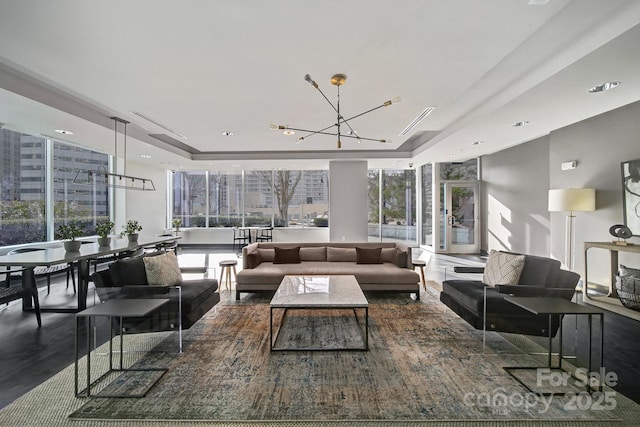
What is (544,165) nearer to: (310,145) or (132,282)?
(310,145)

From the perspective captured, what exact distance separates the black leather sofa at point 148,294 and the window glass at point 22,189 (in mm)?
4137

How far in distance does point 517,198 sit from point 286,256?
593cm

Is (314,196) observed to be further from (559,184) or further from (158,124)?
(559,184)

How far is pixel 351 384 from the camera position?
86.0 inches

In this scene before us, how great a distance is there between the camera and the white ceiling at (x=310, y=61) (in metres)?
2.19

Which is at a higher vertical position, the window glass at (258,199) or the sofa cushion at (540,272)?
the window glass at (258,199)

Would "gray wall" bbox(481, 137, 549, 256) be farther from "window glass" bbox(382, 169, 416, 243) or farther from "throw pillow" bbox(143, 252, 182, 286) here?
"throw pillow" bbox(143, 252, 182, 286)

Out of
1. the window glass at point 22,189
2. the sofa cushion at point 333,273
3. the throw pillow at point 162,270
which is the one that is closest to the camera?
the throw pillow at point 162,270

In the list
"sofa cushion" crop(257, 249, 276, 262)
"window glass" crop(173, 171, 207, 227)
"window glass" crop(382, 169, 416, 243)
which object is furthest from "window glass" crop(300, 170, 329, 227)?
"sofa cushion" crop(257, 249, 276, 262)

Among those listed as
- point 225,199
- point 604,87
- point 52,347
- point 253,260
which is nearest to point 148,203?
point 225,199

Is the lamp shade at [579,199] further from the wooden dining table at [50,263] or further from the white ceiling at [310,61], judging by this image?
the wooden dining table at [50,263]

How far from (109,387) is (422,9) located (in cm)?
370

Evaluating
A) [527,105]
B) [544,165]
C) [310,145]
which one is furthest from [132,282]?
[544,165]

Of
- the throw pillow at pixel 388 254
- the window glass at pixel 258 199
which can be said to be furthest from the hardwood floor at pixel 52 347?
the window glass at pixel 258 199
